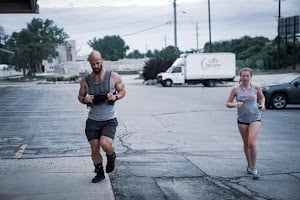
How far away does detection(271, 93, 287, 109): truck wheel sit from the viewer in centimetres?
2020

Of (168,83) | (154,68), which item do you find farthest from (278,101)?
(154,68)

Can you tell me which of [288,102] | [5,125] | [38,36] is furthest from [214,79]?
[38,36]

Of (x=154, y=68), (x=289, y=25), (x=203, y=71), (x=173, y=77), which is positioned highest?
(x=289, y=25)

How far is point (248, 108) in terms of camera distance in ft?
23.7

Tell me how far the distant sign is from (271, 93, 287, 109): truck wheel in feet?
197

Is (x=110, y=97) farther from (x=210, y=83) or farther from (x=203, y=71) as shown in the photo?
(x=203, y=71)

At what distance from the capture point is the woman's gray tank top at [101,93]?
21.2 ft

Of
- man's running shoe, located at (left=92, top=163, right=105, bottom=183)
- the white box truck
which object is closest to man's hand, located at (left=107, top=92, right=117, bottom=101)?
man's running shoe, located at (left=92, top=163, right=105, bottom=183)

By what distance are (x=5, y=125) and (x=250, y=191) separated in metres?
10.1

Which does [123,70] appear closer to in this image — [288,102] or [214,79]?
[214,79]

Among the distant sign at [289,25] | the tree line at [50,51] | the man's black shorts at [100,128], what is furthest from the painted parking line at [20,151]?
the distant sign at [289,25]

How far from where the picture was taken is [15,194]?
6191mm

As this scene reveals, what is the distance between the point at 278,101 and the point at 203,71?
78.2ft

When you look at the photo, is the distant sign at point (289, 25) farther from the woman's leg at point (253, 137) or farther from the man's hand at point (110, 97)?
the man's hand at point (110, 97)
